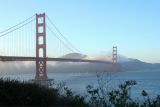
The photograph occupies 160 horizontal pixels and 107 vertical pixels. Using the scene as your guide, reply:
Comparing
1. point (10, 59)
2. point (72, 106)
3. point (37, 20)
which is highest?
point (37, 20)

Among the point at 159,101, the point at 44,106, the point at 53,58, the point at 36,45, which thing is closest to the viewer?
the point at 159,101

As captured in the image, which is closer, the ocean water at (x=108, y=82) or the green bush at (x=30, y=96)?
the green bush at (x=30, y=96)

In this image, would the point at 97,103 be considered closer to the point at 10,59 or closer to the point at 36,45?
the point at 10,59

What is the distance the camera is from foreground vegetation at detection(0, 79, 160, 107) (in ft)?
17.1

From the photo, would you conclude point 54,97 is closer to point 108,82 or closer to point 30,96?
point 30,96

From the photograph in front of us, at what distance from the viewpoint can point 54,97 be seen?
5602 mm

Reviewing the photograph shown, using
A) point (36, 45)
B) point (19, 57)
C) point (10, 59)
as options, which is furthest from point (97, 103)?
point (36, 45)

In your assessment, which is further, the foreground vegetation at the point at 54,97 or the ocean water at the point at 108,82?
the ocean water at the point at 108,82

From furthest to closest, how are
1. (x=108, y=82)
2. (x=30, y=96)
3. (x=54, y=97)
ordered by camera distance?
1. (x=108, y=82)
2. (x=54, y=97)
3. (x=30, y=96)

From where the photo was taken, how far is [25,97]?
5.37 metres

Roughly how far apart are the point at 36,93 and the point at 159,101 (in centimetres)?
158

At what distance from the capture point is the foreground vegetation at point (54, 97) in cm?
520

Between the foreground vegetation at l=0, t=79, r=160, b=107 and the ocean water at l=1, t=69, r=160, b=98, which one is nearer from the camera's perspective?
the foreground vegetation at l=0, t=79, r=160, b=107

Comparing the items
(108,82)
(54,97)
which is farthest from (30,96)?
(108,82)
